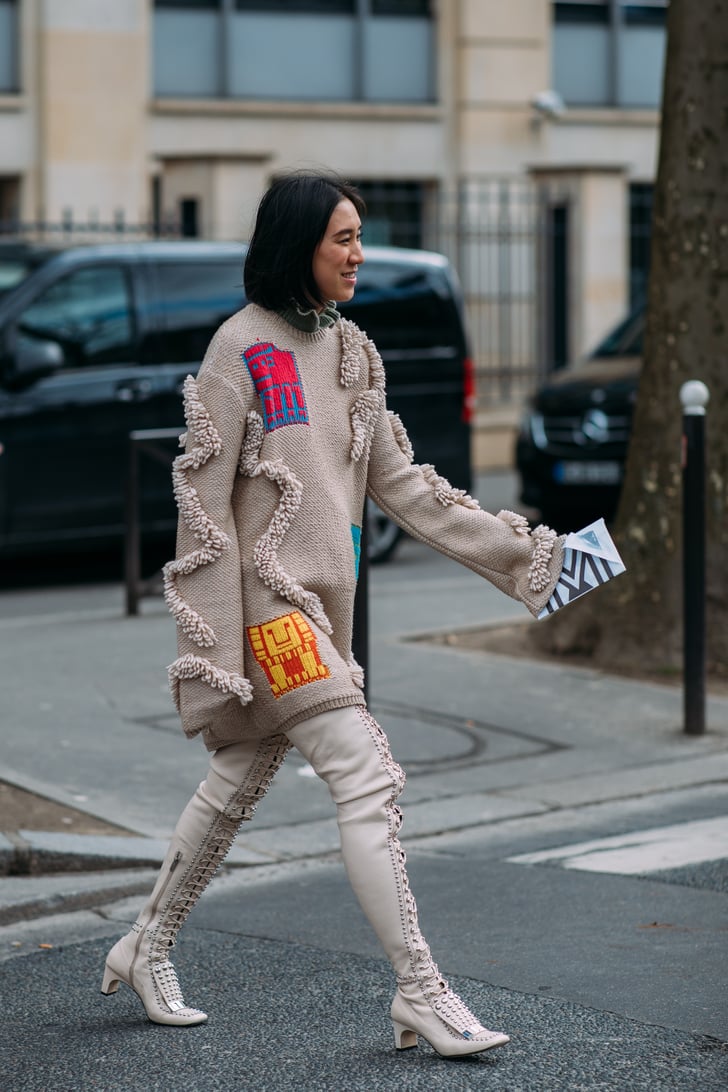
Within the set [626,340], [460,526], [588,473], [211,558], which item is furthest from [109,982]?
[626,340]

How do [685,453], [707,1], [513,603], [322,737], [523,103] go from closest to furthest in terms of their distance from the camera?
[322,737], [685,453], [707,1], [513,603], [523,103]

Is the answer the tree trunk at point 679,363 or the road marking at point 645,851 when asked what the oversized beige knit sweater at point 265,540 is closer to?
the road marking at point 645,851

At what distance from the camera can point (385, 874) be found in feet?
13.4

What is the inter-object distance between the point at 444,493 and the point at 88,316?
299 inches

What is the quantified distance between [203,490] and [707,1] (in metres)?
5.67

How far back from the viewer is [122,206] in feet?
61.5

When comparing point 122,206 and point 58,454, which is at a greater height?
point 122,206

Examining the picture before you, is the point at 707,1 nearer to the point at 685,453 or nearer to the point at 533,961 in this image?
the point at 685,453

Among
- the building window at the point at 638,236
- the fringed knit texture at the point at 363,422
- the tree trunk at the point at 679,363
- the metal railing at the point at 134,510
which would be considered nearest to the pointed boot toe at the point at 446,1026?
the fringed knit texture at the point at 363,422

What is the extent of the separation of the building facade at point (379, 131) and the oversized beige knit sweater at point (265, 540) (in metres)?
14.5

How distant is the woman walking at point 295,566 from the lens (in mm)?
4117

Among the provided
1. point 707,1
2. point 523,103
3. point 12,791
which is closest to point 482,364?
point 523,103

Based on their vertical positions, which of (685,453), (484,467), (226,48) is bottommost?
(484,467)

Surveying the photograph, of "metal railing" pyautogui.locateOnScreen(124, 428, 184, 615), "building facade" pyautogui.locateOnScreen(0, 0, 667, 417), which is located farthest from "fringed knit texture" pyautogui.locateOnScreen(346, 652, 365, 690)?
"building facade" pyautogui.locateOnScreen(0, 0, 667, 417)
